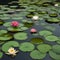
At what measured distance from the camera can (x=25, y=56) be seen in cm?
179

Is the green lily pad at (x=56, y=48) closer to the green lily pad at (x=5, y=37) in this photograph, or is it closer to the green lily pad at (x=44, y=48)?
the green lily pad at (x=44, y=48)

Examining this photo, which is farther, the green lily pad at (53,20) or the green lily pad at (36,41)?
the green lily pad at (53,20)

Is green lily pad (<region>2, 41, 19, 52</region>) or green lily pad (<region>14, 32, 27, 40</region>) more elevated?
green lily pad (<region>14, 32, 27, 40</region>)

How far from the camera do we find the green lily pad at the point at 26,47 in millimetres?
1889

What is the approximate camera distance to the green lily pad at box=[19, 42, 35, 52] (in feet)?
6.20

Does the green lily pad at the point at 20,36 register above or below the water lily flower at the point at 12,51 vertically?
above

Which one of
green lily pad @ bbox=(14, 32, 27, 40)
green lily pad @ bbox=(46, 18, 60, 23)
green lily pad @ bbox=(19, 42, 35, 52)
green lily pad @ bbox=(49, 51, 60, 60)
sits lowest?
green lily pad @ bbox=(49, 51, 60, 60)

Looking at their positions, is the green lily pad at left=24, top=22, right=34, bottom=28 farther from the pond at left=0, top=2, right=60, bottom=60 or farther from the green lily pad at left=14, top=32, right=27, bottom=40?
the green lily pad at left=14, top=32, right=27, bottom=40

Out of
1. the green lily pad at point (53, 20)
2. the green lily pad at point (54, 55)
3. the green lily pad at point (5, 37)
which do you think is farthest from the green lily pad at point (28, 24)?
the green lily pad at point (54, 55)

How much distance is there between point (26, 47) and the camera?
1.93 metres

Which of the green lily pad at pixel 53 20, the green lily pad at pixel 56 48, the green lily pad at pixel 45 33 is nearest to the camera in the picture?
the green lily pad at pixel 56 48

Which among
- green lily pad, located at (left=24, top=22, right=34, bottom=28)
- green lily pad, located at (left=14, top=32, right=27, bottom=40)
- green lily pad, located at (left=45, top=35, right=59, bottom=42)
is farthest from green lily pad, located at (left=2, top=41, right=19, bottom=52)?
green lily pad, located at (left=24, top=22, right=34, bottom=28)

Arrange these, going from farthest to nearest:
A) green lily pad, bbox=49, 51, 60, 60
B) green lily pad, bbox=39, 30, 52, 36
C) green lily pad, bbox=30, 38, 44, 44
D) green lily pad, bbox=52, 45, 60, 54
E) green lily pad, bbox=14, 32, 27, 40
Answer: green lily pad, bbox=39, 30, 52, 36 → green lily pad, bbox=14, 32, 27, 40 → green lily pad, bbox=30, 38, 44, 44 → green lily pad, bbox=52, 45, 60, 54 → green lily pad, bbox=49, 51, 60, 60

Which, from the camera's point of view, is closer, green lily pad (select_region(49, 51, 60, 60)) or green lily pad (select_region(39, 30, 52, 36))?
green lily pad (select_region(49, 51, 60, 60))
